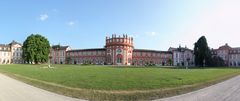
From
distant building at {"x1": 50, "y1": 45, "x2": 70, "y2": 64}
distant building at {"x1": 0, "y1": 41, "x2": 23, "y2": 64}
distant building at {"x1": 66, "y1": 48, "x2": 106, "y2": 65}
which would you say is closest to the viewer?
distant building at {"x1": 66, "y1": 48, "x2": 106, "y2": 65}

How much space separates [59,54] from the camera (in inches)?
5522

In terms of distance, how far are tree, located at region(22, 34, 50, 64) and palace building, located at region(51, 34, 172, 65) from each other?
2837cm

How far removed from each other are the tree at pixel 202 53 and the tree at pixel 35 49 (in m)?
53.8

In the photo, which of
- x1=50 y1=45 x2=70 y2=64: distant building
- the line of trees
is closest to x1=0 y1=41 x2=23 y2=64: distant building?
x1=50 y1=45 x2=70 y2=64: distant building

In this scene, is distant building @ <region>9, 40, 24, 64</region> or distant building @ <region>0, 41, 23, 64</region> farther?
distant building @ <region>9, 40, 24, 64</region>

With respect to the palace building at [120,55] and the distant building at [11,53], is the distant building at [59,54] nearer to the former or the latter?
the palace building at [120,55]

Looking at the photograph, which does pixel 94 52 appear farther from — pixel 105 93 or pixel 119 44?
pixel 105 93

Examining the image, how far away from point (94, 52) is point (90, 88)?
106140 millimetres

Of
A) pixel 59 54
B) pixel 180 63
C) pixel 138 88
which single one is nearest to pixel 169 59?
pixel 180 63

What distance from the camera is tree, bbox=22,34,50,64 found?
8519 centimetres

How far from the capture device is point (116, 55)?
344ft

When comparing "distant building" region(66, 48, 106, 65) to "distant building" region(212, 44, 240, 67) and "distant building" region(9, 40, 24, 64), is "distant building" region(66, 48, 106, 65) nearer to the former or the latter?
"distant building" region(9, 40, 24, 64)

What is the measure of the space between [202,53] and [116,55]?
34929 mm

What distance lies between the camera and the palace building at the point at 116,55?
10525cm
